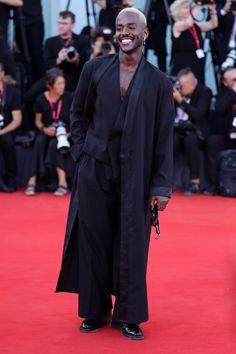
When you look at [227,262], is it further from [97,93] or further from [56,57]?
[56,57]

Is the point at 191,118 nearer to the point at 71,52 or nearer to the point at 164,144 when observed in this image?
the point at 71,52

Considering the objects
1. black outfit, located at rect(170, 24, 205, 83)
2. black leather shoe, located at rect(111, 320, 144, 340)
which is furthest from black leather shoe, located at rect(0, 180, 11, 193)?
black leather shoe, located at rect(111, 320, 144, 340)

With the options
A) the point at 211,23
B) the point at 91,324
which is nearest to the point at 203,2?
the point at 211,23

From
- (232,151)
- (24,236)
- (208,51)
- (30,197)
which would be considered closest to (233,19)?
(208,51)

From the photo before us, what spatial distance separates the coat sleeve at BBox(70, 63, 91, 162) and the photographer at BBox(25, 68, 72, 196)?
4747mm

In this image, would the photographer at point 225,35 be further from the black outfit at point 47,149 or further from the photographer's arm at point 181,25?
the black outfit at point 47,149

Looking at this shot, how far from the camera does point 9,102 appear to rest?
9703mm

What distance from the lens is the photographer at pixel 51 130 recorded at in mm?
9547

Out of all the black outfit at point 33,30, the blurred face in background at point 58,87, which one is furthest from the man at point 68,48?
the blurred face in background at point 58,87

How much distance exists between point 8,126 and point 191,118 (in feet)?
6.58

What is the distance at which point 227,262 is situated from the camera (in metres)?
6.37

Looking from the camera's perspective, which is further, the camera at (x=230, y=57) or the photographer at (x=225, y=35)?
the photographer at (x=225, y=35)

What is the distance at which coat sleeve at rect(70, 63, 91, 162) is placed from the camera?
15.1ft

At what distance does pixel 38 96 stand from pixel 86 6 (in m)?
1.50
